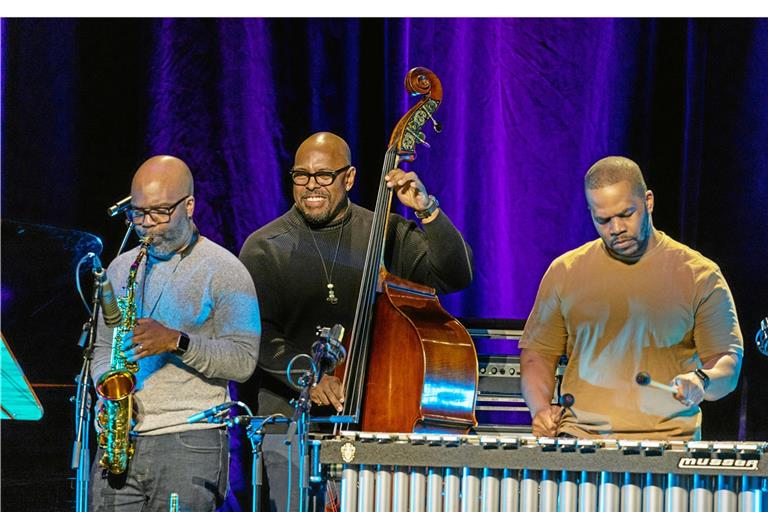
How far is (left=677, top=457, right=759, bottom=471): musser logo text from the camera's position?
3283 millimetres

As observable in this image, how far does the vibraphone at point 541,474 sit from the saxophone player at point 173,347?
714 millimetres

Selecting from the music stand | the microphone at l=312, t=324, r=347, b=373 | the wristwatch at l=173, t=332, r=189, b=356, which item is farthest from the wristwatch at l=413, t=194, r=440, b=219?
the music stand

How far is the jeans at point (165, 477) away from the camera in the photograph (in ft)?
13.2

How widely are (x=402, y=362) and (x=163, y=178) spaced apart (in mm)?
1055

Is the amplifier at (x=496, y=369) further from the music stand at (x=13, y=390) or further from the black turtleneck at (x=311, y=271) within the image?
the music stand at (x=13, y=390)

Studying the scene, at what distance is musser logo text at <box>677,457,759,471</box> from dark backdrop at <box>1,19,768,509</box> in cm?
169

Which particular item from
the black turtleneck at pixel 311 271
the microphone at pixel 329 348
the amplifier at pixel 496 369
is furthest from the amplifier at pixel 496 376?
the microphone at pixel 329 348

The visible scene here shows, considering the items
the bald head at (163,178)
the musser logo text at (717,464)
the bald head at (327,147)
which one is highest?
the bald head at (327,147)

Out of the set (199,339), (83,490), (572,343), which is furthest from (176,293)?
(572,343)

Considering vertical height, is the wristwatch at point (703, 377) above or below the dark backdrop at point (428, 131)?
below

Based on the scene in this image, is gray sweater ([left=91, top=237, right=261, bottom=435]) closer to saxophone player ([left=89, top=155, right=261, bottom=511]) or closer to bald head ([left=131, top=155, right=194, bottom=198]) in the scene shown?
saxophone player ([left=89, top=155, right=261, bottom=511])

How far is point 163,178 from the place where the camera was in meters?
4.26

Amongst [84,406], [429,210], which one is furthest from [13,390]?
[429,210]

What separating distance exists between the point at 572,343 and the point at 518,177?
1.43 metres
